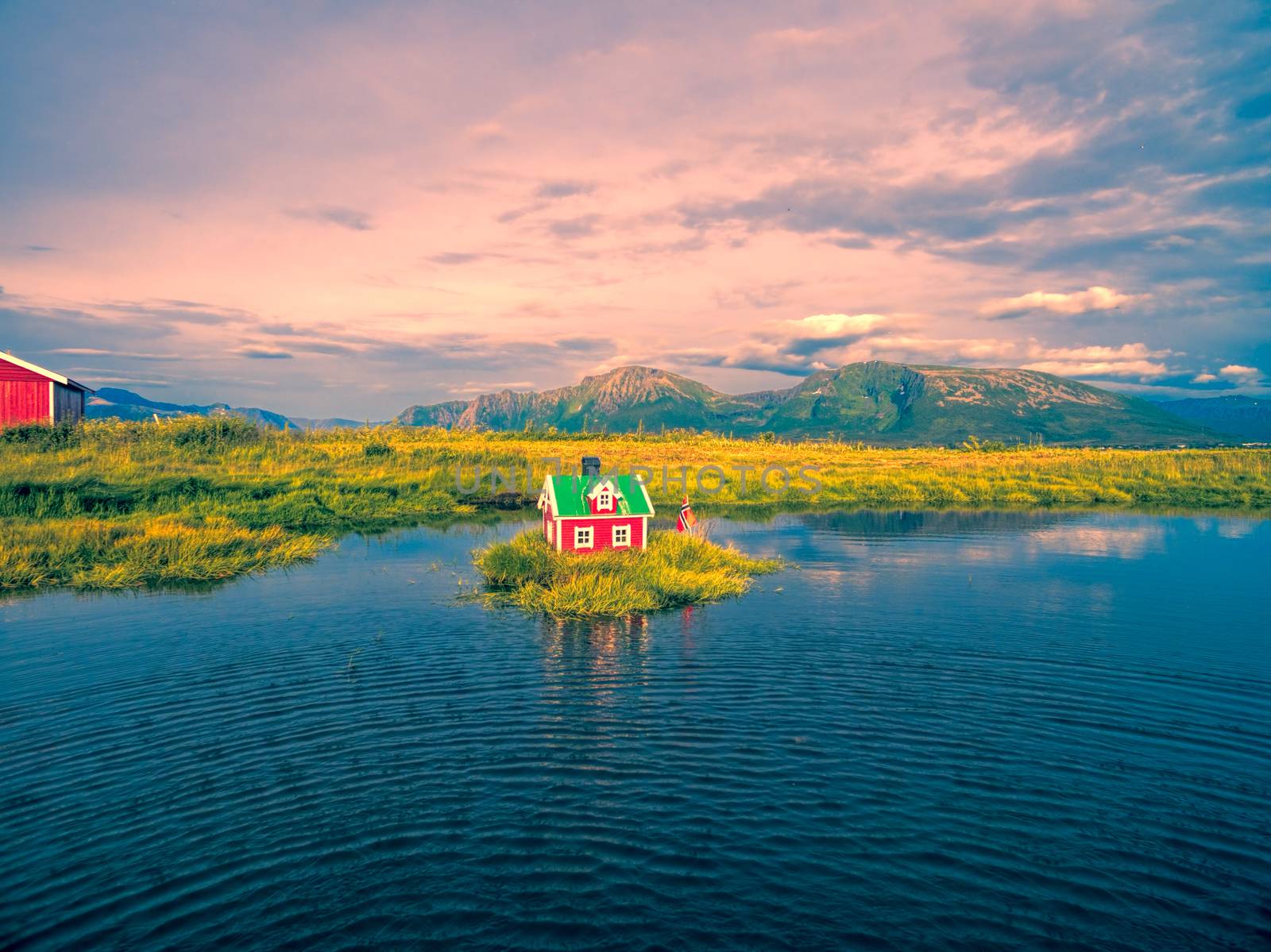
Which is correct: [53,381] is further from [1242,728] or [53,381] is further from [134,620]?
[1242,728]

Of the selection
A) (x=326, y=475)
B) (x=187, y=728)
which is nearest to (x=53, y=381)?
(x=326, y=475)

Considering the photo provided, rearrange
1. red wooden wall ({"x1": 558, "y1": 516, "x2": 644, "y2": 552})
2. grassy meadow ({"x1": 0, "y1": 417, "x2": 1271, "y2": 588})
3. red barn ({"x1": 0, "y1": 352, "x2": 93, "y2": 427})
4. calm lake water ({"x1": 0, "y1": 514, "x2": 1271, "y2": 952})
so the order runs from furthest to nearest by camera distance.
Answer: red barn ({"x1": 0, "y1": 352, "x2": 93, "y2": 427}), grassy meadow ({"x1": 0, "y1": 417, "x2": 1271, "y2": 588}), red wooden wall ({"x1": 558, "y1": 516, "x2": 644, "y2": 552}), calm lake water ({"x1": 0, "y1": 514, "x2": 1271, "y2": 952})

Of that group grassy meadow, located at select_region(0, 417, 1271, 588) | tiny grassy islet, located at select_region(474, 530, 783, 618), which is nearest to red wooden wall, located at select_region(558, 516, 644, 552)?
tiny grassy islet, located at select_region(474, 530, 783, 618)

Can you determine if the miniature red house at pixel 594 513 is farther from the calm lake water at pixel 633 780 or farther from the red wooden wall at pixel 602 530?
the calm lake water at pixel 633 780

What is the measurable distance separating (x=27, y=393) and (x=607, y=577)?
172ft

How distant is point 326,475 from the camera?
194 ft

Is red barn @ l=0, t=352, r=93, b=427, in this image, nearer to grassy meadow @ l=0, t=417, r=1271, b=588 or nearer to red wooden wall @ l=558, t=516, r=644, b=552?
grassy meadow @ l=0, t=417, r=1271, b=588

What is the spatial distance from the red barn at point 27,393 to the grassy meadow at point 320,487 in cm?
220

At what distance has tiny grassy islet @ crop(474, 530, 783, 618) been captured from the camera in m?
25.6

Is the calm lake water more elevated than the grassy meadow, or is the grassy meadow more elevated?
the grassy meadow

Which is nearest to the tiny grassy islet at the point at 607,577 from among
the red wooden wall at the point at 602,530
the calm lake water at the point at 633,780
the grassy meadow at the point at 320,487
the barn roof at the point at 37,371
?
the red wooden wall at the point at 602,530

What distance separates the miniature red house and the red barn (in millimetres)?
46880

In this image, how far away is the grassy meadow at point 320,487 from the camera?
109ft

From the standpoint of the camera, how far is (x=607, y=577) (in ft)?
87.6
